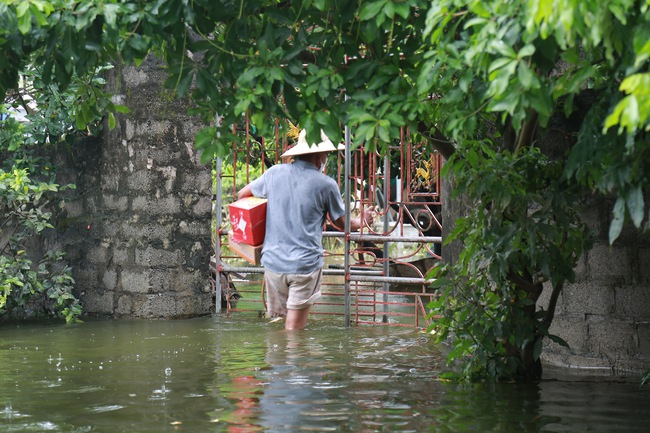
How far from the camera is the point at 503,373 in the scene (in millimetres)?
6340

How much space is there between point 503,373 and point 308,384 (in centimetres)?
117

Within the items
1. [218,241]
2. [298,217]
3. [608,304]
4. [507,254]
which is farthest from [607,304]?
[218,241]

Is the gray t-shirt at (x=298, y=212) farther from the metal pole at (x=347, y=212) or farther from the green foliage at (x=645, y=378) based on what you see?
the green foliage at (x=645, y=378)

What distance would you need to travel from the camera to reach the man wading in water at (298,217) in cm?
830

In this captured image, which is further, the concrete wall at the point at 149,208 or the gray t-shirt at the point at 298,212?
the concrete wall at the point at 149,208

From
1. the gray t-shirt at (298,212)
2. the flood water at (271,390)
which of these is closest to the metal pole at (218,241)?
the flood water at (271,390)

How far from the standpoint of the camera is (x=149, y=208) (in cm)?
988

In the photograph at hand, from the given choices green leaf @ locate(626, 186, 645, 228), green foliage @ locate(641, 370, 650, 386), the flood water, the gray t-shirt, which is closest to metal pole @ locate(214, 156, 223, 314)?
the flood water

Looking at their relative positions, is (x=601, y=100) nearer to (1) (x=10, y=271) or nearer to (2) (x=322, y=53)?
(2) (x=322, y=53)

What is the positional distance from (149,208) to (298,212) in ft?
6.97

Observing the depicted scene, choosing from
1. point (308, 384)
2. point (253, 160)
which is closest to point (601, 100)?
point (308, 384)

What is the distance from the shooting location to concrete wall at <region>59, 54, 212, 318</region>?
9.87m

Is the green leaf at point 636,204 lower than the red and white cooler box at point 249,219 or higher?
lower

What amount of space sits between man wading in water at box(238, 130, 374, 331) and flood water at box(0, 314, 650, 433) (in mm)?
460
